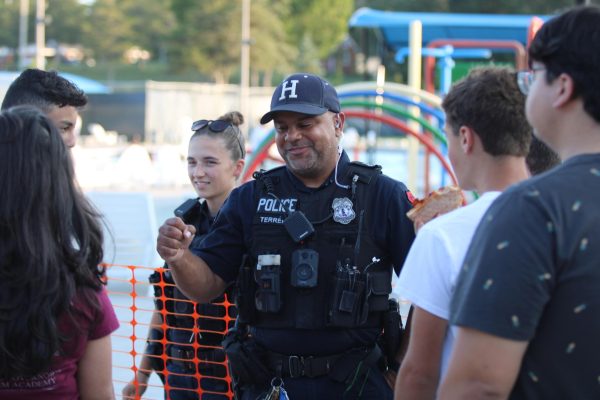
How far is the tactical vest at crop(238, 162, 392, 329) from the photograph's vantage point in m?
2.91

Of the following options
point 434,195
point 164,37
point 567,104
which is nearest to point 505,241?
point 567,104

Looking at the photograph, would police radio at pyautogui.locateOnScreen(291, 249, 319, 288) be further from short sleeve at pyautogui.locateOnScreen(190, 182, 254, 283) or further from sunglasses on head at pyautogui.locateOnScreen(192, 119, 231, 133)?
sunglasses on head at pyautogui.locateOnScreen(192, 119, 231, 133)

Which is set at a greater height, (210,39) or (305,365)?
(210,39)

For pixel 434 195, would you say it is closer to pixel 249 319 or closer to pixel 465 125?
pixel 465 125

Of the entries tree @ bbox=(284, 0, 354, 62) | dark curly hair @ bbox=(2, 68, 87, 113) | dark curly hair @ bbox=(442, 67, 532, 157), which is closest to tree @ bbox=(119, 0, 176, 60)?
tree @ bbox=(284, 0, 354, 62)

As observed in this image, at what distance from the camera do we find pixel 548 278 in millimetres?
1656

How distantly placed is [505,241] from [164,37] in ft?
176

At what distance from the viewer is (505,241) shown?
1.67 m

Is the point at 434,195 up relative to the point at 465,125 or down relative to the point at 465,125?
down

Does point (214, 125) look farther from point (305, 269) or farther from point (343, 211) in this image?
point (305, 269)

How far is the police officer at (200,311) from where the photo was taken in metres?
3.72

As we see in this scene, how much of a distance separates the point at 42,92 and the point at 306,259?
156 centimetres

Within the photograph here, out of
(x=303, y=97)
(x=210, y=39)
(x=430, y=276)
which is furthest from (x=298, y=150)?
(x=210, y=39)

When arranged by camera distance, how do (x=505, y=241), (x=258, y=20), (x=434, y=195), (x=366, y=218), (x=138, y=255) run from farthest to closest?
(x=258, y=20) → (x=138, y=255) → (x=366, y=218) → (x=434, y=195) → (x=505, y=241)
